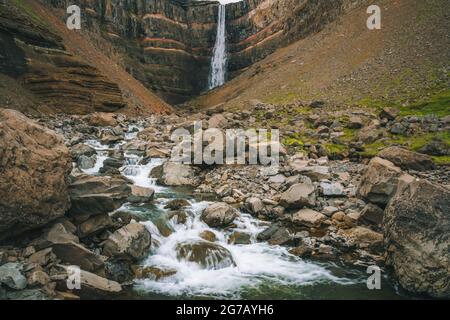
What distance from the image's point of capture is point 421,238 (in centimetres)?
1021

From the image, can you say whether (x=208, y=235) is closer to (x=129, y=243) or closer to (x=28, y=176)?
(x=129, y=243)

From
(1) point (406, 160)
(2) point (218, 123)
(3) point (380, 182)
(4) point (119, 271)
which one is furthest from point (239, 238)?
(2) point (218, 123)

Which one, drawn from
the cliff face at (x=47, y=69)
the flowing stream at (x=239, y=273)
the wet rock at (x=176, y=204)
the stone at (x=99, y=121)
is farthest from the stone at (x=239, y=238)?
the cliff face at (x=47, y=69)

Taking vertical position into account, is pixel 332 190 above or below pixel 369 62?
below

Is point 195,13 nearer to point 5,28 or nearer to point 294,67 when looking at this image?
point 294,67

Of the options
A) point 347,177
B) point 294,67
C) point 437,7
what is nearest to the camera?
point 347,177

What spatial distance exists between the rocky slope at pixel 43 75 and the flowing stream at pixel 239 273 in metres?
27.1

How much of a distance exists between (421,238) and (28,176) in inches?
450

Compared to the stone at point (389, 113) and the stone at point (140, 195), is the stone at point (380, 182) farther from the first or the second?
the stone at point (389, 113)

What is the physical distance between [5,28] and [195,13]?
199 ft

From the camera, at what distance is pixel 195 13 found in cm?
8962

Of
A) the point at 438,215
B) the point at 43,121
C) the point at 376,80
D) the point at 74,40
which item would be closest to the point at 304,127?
the point at 376,80

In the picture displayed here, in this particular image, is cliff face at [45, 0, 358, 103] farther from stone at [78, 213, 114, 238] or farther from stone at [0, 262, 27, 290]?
stone at [0, 262, 27, 290]

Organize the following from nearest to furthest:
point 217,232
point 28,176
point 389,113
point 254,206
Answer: point 28,176, point 217,232, point 254,206, point 389,113
